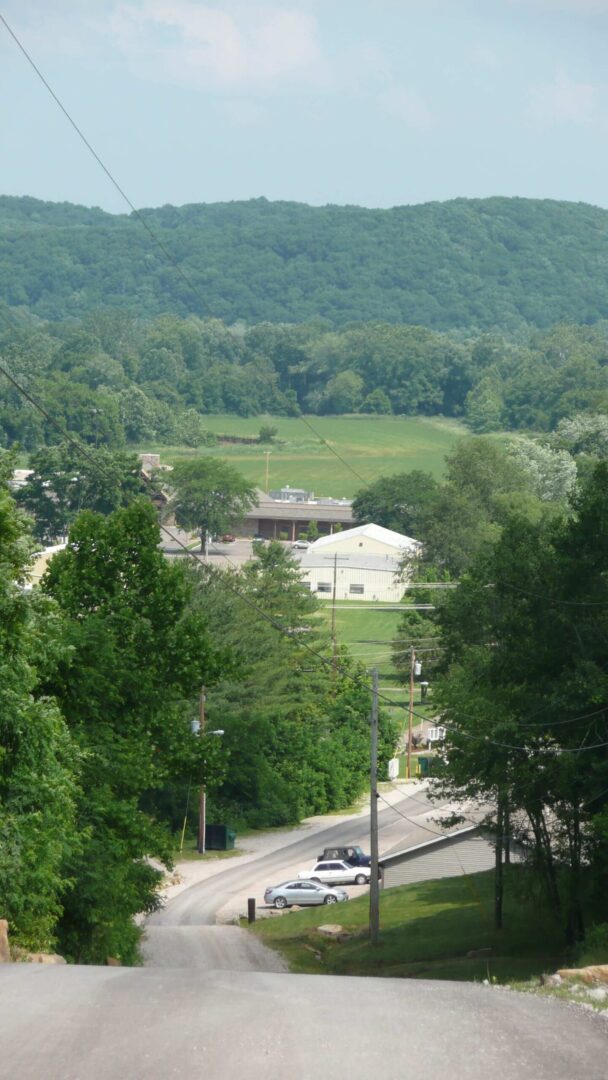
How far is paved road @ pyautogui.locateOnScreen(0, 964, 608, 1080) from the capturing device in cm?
1028

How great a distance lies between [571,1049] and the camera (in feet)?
35.9

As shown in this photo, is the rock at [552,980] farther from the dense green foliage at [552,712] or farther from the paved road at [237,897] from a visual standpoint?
the dense green foliage at [552,712]

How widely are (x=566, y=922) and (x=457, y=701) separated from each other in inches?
214

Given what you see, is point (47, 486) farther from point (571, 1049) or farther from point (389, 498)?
point (571, 1049)

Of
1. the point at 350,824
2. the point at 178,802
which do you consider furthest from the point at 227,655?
the point at 350,824

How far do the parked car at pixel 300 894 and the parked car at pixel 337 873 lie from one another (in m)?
3.63

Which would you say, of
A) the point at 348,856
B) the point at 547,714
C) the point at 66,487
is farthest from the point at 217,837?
the point at 66,487

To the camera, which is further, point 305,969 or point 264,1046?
point 305,969

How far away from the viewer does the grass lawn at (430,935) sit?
1324 inches

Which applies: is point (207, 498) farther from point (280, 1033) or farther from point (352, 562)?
point (280, 1033)

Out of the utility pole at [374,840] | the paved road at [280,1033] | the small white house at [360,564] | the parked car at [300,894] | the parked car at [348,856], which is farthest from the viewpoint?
the small white house at [360,564]

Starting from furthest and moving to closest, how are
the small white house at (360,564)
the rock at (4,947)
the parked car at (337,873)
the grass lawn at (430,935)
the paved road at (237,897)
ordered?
the small white house at (360,564) < the parked car at (337,873) < the paved road at (237,897) < the grass lawn at (430,935) < the rock at (4,947)

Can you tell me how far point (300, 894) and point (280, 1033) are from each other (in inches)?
1627

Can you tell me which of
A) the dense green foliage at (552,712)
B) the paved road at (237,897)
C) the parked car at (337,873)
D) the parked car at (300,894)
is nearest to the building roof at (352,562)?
the paved road at (237,897)
